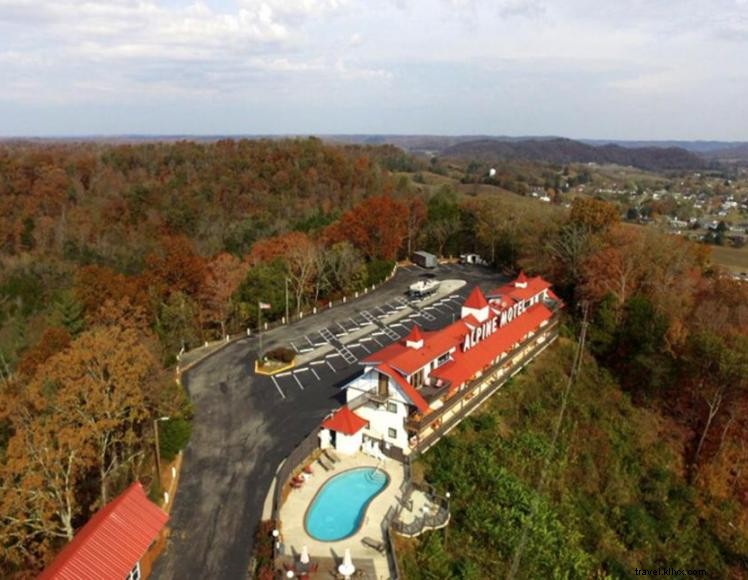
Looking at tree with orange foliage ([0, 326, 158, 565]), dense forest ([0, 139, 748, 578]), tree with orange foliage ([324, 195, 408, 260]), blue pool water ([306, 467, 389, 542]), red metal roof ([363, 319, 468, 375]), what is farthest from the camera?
tree with orange foliage ([324, 195, 408, 260])

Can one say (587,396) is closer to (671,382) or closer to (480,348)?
(671,382)

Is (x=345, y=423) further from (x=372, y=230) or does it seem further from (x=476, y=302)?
(x=372, y=230)

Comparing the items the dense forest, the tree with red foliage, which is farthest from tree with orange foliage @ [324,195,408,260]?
the tree with red foliage

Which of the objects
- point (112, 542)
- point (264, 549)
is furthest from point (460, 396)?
point (112, 542)

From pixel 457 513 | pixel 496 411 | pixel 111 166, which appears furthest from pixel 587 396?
pixel 111 166

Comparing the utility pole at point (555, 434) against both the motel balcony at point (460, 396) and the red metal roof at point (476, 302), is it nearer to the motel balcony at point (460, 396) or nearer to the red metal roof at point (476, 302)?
the motel balcony at point (460, 396)

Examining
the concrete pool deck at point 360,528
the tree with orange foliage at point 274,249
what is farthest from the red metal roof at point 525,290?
the tree with orange foliage at point 274,249

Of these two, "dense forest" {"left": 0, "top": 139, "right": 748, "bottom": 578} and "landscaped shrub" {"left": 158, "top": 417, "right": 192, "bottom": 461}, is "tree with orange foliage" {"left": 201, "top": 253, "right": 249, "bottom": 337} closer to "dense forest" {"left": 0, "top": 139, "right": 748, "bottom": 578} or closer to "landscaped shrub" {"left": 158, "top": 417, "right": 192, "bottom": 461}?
"dense forest" {"left": 0, "top": 139, "right": 748, "bottom": 578}
